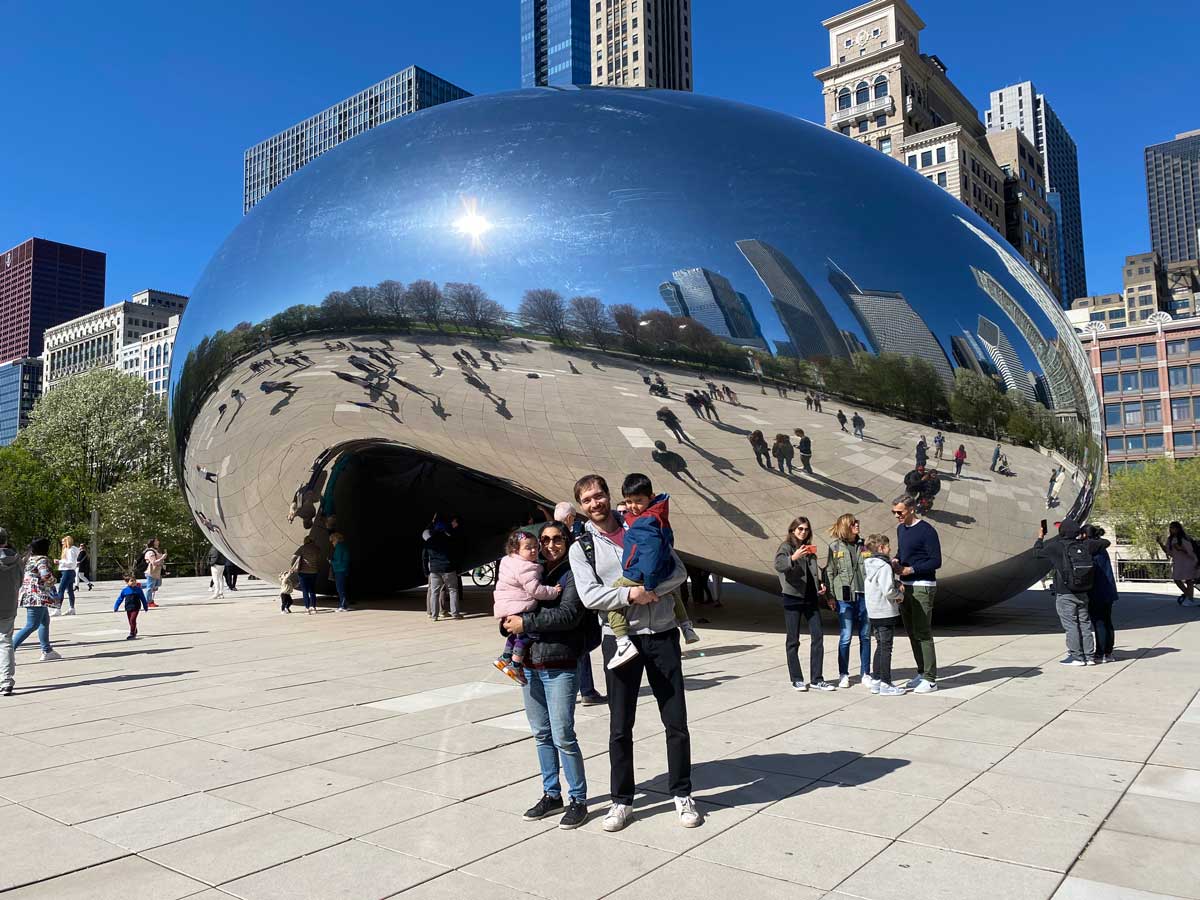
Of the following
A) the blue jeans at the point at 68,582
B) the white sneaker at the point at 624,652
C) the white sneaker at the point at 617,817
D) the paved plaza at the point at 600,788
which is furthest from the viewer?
the blue jeans at the point at 68,582

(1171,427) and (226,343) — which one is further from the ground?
(1171,427)

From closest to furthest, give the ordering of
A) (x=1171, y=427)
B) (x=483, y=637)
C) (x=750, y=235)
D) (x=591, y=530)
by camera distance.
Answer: (x=591, y=530)
(x=750, y=235)
(x=483, y=637)
(x=1171, y=427)

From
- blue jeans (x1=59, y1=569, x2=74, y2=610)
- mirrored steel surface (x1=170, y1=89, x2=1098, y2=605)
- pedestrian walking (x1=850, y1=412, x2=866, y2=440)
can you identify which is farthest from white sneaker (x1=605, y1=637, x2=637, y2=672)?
blue jeans (x1=59, y1=569, x2=74, y2=610)

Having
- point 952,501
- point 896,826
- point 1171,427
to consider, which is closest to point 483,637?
point 952,501

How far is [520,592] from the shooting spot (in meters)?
4.14

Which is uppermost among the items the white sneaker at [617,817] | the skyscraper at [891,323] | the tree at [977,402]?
the skyscraper at [891,323]

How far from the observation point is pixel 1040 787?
438cm

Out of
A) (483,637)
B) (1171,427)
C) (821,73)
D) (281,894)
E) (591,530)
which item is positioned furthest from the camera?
(821,73)

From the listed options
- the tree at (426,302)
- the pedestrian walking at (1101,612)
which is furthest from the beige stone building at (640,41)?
the pedestrian walking at (1101,612)

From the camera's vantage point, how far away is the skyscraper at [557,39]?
153m

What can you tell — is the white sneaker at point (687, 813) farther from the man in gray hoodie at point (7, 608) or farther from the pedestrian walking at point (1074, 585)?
the man in gray hoodie at point (7, 608)

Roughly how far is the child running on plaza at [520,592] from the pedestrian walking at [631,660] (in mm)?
227

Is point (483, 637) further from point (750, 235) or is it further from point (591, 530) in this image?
point (591, 530)

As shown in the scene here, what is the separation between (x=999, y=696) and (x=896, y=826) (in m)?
3.26
